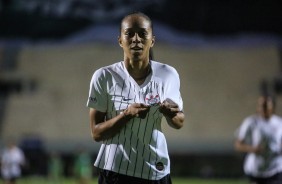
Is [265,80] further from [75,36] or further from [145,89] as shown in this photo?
[145,89]

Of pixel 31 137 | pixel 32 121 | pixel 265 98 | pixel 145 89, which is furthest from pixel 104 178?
pixel 32 121

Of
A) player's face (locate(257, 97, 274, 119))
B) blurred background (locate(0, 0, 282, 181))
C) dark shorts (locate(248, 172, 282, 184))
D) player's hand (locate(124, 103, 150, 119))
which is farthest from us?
blurred background (locate(0, 0, 282, 181))

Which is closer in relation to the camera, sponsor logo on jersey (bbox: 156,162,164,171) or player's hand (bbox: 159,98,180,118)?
player's hand (bbox: 159,98,180,118)

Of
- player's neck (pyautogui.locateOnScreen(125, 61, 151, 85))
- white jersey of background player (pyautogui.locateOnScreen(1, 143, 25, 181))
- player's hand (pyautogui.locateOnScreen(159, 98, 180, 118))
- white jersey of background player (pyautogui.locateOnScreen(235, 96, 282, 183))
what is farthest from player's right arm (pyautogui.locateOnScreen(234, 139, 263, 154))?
white jersey of background player (pyautogui.locateOnScreen(1, 143, 25, 181))

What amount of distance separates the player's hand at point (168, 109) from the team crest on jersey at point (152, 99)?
15 centimetres

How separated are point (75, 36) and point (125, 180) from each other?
99.0 ft

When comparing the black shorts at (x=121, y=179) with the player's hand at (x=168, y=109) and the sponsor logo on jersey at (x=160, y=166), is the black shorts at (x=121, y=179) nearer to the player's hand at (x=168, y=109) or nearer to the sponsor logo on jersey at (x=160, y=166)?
the sponsor logo on jersey at (x=160, y=166)

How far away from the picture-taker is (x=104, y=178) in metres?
4.88

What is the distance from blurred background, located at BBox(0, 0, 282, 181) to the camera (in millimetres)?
32469

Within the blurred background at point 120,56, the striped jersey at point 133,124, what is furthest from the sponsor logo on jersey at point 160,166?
the blurred background at point 120,56

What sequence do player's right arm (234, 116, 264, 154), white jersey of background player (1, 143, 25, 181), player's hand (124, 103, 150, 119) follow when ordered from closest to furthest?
player's hand (124, 103, 150, 119) < player's right arm (234, 116, 264, 154) < white jersey of background player (1, 143, 25, 181)

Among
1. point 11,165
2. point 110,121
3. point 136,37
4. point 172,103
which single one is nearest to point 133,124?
point 110,121

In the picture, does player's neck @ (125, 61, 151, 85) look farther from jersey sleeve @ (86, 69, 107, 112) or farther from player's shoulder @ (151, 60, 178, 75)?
jersey sleeve @ (86, 69, 107, 112)

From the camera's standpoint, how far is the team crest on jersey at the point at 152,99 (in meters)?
4.73
